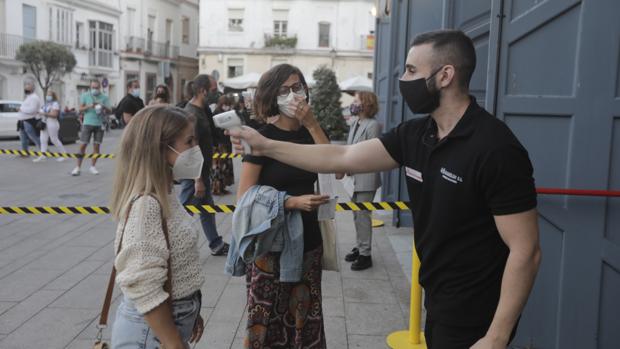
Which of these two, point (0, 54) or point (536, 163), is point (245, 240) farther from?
point (0, 54)

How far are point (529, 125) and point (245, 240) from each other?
1845 millimetres

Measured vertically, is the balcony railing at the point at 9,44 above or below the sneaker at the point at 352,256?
above

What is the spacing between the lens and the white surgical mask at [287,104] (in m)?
3.26

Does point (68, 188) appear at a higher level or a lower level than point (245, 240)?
lower

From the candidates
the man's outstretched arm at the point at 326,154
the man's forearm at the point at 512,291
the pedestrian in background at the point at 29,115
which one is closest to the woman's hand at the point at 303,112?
the man's outstretched arm at the point at 326,154

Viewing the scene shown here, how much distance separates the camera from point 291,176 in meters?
3.30

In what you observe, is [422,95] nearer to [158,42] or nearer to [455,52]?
[455,52]

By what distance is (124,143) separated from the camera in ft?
7.77

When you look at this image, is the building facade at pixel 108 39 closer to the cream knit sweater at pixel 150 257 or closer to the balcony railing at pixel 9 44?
the balcony railing at pixel 9 44

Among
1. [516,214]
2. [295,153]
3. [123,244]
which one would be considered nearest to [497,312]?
[516,214]

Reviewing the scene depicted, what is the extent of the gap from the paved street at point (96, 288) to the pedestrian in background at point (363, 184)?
0.19 metres

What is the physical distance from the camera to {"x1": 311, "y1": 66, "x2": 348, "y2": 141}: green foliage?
67.4 feet

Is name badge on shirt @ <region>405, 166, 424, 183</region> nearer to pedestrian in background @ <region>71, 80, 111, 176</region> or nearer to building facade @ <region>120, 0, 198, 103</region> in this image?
pedestrian in background @ <region>71, 80, 111, 176</region>

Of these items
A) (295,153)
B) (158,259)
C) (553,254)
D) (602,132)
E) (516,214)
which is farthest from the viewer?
(553,254)
